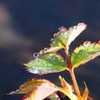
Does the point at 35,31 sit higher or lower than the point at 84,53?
higher

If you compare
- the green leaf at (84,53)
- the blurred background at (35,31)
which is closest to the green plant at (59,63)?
the green leaf at (84,53)

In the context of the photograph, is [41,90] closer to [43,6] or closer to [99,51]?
[99,51]

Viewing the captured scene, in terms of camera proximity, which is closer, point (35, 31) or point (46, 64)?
point (46, 64)

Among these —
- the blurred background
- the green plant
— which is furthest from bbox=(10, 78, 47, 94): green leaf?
the blurred background

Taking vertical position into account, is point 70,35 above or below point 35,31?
below

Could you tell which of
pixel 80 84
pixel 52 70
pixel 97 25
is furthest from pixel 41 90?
pixel 97 25

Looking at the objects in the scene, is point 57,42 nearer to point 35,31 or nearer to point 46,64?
point 46,64

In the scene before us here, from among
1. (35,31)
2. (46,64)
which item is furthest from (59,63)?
(35,31)

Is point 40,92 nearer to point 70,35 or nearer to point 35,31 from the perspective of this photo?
point 70,35
